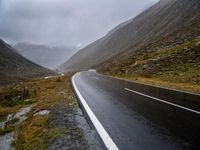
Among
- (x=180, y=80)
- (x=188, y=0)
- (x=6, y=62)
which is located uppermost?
(x=188, y=0)

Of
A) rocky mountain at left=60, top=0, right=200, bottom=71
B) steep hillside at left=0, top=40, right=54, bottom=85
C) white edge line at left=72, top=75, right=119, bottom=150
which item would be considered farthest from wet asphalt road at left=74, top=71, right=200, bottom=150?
steep hillside at left=0, top=40, right=54, bottom=85

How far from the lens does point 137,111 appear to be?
763 centimetres

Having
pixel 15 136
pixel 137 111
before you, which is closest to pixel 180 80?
pixel 137 111

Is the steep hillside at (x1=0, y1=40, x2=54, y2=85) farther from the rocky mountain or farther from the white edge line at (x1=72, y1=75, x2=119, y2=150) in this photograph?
the white edge line at (x1=72, y1=75, x2=119, y2=150)

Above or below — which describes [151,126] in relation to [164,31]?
below

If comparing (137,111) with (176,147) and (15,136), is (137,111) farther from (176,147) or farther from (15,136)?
(15,136)

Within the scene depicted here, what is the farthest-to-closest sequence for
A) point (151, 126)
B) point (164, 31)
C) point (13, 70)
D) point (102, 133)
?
point (13, 70)
point (164, 31)
point (151, 126)
point (102, 133)

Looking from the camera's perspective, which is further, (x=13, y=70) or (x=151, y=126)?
(x=13, y=70)

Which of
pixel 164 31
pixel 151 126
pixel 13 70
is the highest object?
pixel 164 31

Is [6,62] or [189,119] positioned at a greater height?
[6,62]

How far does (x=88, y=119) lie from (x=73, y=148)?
233 centimetres

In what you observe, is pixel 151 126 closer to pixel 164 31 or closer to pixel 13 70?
pixel 164 31

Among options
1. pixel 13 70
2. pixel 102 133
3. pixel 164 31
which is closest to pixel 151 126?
pixel 102 133

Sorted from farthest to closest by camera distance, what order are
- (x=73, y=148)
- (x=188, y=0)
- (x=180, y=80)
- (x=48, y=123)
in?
(x=188, y=0) < (x=180, y=80) < (x=48, y=123) < (x=73, y=148)
